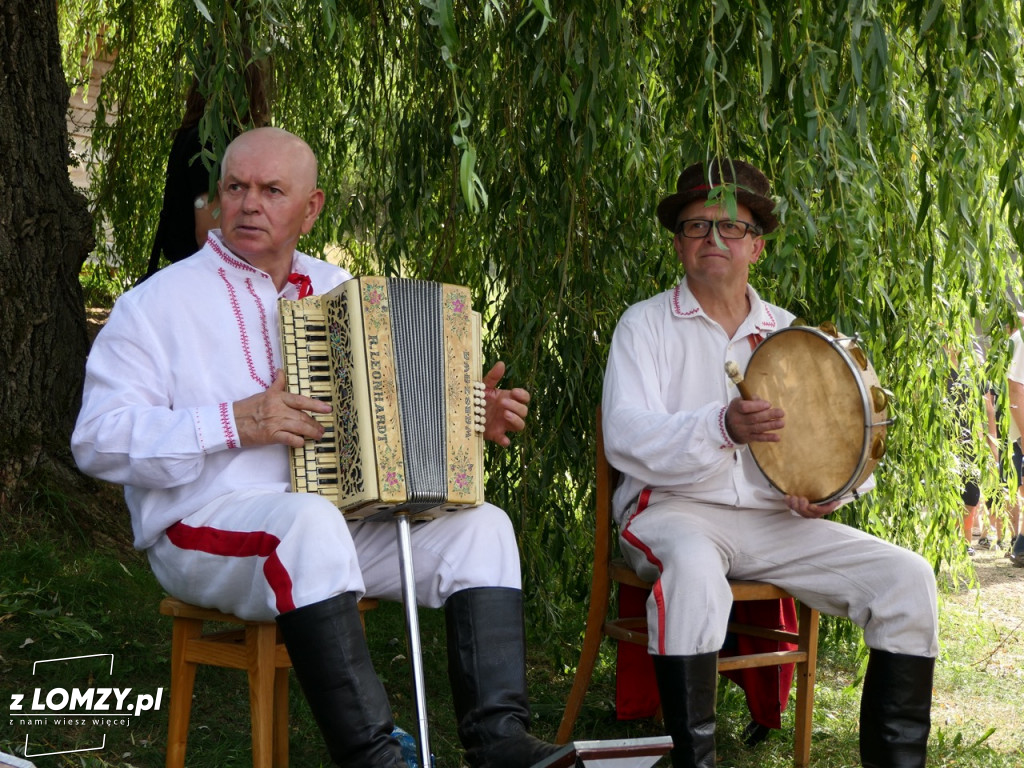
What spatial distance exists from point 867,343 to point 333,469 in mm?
1868

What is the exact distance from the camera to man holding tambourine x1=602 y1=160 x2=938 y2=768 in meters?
3.18

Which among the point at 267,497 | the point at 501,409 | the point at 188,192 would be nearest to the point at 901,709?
the point at 501,409

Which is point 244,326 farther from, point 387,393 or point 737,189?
point 737,189

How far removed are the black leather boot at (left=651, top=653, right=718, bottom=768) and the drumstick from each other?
2.17 feet

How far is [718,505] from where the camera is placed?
11.5 ft

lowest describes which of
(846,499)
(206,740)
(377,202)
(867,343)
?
(206,740)

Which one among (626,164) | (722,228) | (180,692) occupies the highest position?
(626,164)

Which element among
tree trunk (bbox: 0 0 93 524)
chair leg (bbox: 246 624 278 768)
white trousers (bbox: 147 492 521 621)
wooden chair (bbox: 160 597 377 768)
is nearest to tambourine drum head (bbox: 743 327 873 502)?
white trousers (bbox: 147 492 521 621)

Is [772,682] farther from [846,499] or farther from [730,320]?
[730,320]

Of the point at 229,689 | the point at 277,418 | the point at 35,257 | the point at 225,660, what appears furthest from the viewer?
the point at 35,257

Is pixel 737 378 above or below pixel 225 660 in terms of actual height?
above

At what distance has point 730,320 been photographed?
3662 mm

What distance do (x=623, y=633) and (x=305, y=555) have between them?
3.89 feet

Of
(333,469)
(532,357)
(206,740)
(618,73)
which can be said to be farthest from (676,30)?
(206,740)
